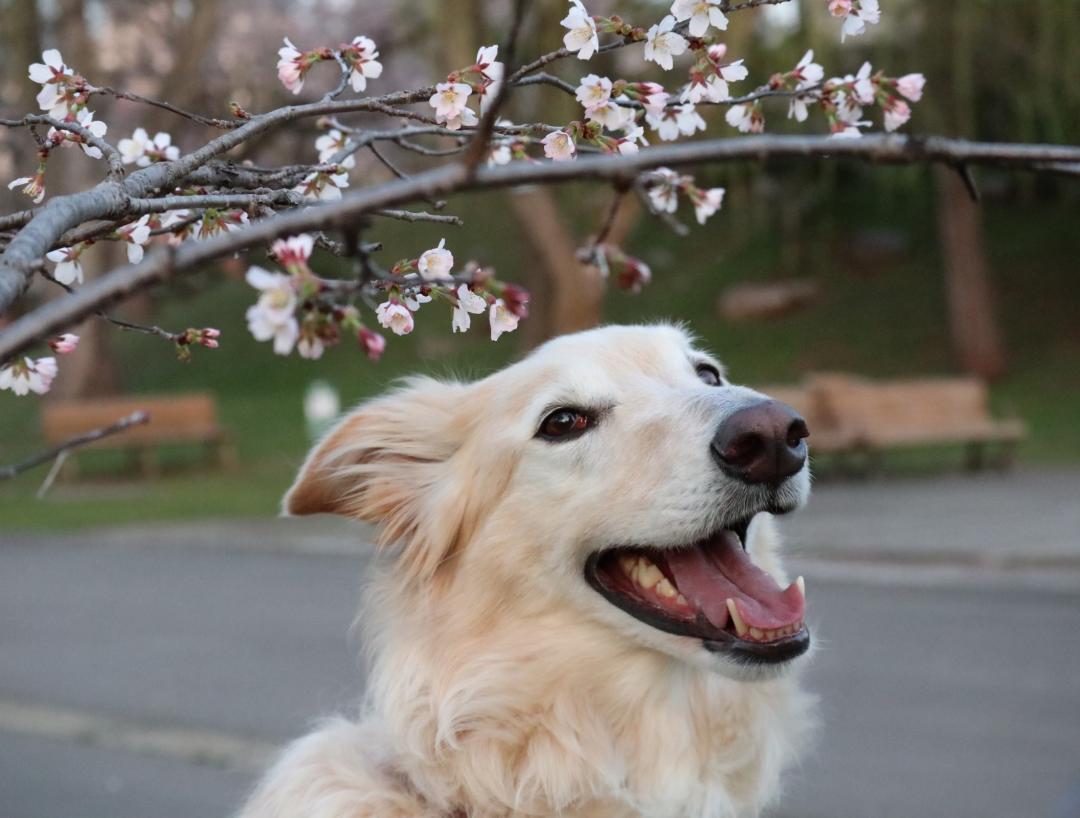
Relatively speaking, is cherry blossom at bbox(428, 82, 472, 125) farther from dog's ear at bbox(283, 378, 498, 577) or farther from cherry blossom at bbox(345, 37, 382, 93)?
dog's ear at bbox(283, 378, 498, 577)

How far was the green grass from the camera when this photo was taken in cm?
2336

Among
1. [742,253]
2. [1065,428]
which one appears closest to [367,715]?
[1065,428]

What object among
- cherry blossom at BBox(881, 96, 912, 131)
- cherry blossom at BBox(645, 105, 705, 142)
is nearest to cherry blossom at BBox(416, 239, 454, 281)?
cherry blossom at BBox(645, 105, 705, 142)

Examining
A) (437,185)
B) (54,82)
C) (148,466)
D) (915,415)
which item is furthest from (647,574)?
(148,466)

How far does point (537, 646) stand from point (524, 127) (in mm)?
1330

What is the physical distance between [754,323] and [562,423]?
26.9m

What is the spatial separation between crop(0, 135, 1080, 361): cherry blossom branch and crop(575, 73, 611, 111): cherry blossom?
1161 millimetres

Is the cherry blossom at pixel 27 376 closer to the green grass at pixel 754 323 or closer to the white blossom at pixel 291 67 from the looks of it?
the white blossom at pixel 291 67

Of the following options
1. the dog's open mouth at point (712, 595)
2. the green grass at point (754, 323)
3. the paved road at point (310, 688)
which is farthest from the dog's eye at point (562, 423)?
the green grass at point (754, 323)

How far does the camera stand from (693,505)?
10.6ft

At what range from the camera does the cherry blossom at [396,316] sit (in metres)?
2.31

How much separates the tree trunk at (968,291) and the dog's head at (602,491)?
22.3 m

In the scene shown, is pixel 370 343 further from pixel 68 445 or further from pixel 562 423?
pixel 562 423

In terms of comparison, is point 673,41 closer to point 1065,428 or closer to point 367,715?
point 367,715
